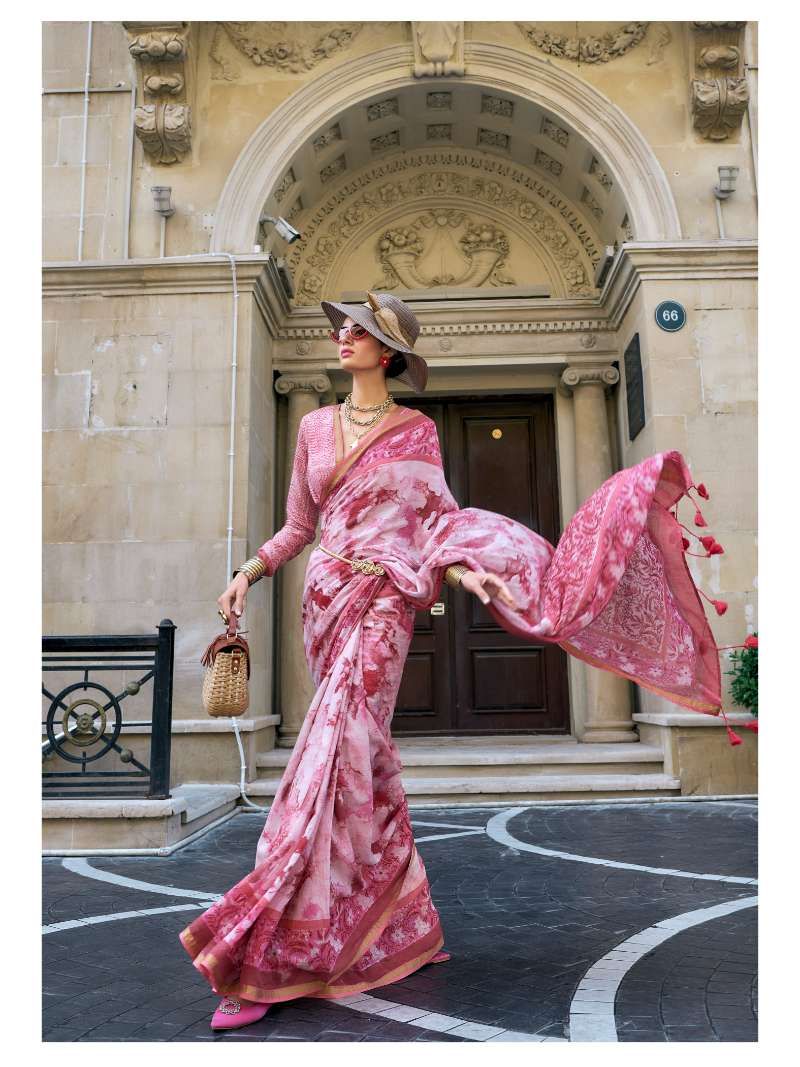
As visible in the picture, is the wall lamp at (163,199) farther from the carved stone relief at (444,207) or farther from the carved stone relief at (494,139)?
the carved stone relief at (494,139)

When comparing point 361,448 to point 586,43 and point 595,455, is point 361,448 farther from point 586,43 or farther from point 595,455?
point 586,43

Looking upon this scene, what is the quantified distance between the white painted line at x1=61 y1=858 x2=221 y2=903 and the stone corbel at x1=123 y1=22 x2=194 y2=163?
20.7 ft

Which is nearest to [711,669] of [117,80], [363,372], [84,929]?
[363,372]

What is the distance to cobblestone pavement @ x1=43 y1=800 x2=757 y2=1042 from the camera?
2.51m

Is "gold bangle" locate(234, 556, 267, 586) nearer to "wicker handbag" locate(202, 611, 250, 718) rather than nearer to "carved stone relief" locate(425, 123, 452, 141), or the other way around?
"wicker handbag" locate(202, 611, 250, 718)

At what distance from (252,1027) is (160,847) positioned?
121 inches

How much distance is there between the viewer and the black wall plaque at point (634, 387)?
8148mm

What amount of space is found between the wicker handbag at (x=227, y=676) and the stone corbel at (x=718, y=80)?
7419mm

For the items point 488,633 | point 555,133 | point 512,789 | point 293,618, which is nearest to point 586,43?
point 555,133

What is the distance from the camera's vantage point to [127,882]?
4594mm

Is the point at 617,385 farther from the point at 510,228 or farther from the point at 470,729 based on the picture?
the point at 470,729

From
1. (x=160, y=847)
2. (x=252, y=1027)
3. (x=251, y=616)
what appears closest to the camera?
(x=252, y=1027)

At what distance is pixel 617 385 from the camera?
9195 millimetres

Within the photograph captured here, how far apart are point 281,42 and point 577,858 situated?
765 cm
